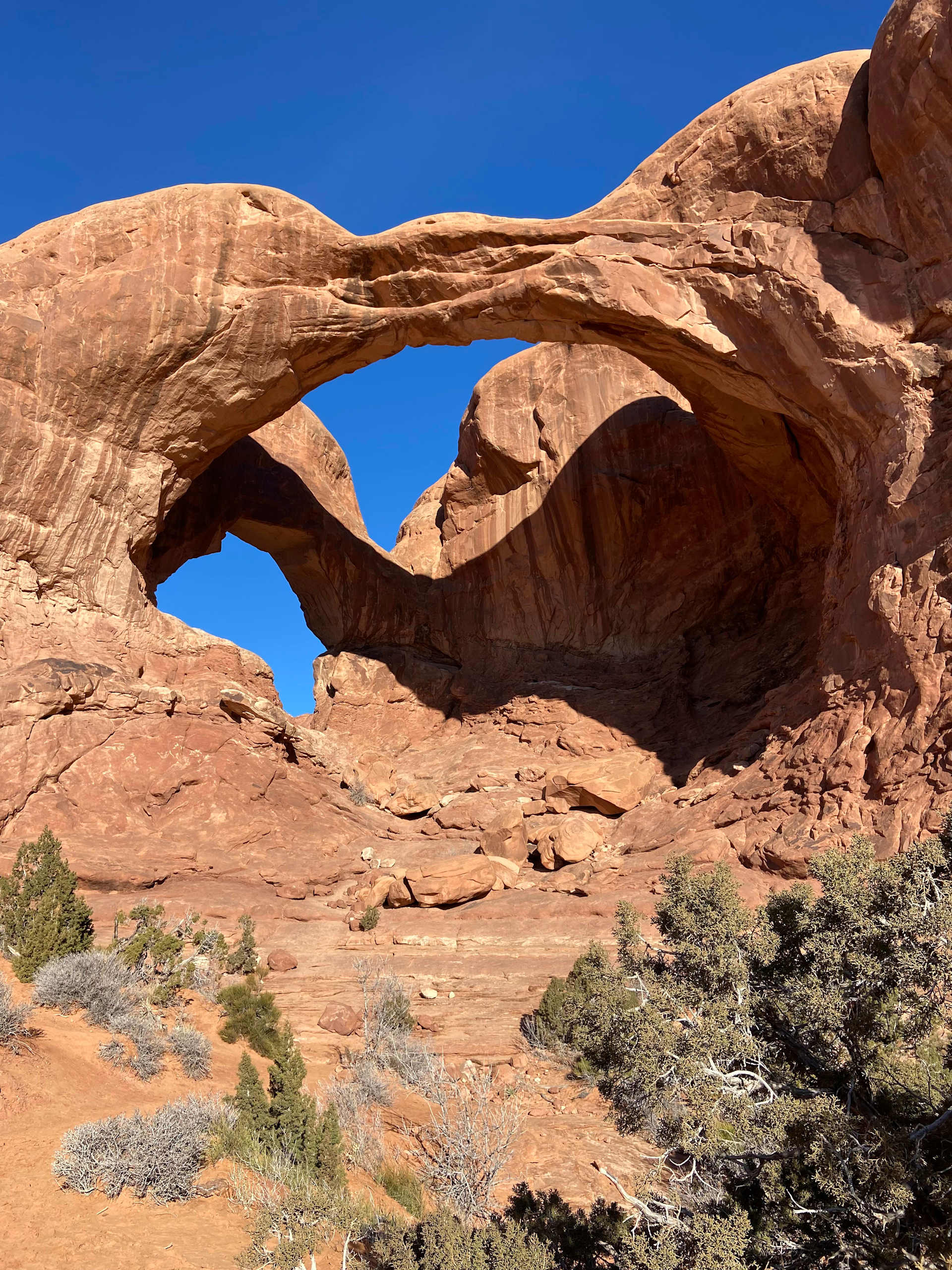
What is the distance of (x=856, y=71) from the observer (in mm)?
14555

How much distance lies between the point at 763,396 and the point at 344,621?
13783 mm

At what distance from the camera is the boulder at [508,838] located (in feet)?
54.1

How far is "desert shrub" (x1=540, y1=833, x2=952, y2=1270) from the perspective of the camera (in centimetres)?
438

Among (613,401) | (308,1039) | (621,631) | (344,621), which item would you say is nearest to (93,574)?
(344,621)

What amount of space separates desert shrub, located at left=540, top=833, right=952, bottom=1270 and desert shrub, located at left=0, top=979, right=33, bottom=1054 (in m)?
4.91

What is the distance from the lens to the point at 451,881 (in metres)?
14.7

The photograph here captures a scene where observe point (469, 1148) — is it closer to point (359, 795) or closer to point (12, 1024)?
point (12, 1024)

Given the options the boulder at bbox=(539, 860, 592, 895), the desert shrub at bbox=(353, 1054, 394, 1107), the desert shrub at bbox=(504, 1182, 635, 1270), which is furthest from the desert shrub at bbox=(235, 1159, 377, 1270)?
the boulder at bbox=(539, 860, 592, 895)

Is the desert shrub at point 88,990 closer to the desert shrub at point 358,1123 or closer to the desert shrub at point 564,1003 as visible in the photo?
the desert shrub at point 358,1123

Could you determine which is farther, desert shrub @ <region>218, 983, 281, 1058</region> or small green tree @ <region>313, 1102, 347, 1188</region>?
desert shrub @ <region>218, 983, 281, 1058</region>

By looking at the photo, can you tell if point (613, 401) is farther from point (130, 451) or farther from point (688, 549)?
point (130, 451)

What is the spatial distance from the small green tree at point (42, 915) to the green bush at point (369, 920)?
4.08 meters

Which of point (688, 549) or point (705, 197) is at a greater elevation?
point (705, 197)

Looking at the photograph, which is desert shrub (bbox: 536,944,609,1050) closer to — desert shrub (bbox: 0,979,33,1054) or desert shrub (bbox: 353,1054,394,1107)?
desert shrub (bbox: 353,1054,394,1107)
